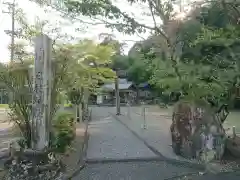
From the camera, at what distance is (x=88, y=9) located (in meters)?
5.04

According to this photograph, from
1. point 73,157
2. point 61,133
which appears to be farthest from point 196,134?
point 61,133

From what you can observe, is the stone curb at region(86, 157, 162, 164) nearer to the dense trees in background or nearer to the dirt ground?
the dirt ground

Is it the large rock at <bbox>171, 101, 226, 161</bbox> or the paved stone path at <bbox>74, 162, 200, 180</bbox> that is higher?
the large rock at <bbox>171, 101, 226, 161</bbox>

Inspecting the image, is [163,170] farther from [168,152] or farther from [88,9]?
[88,9]

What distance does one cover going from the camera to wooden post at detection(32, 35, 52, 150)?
633cm

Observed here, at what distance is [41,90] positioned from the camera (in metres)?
6.45

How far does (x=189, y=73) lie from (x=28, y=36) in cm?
556

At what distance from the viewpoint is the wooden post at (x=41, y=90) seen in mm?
6332

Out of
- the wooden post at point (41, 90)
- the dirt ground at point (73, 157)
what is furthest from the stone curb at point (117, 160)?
the wooden post at point (41, 90)

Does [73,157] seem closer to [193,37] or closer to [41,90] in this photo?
[41,90]

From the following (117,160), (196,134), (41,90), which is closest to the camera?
(41,90)

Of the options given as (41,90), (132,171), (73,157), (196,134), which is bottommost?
(132,171)

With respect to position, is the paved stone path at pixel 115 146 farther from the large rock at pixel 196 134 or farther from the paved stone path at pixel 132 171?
the large rock at pixel 196 134

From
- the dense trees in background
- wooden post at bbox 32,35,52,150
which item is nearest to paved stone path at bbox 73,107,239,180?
wooden post at bbox 32,35,52,150
